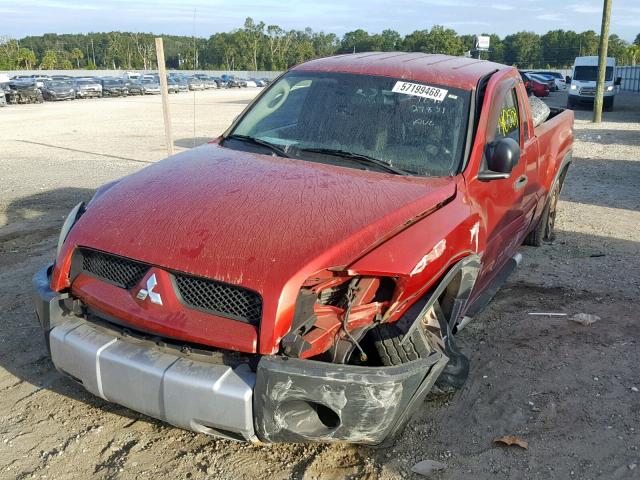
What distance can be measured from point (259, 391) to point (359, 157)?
1753 millimetres

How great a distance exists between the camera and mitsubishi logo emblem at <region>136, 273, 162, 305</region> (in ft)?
9.20

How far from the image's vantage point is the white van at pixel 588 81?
28503 millimetres

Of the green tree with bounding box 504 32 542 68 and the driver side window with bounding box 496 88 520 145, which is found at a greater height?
the green tree with bounding box 504 32 542 68

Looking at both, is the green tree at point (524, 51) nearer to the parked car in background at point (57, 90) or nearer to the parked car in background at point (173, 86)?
the parked car in background at point (173, 86)

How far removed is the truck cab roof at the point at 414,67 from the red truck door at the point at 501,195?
8.3 inches

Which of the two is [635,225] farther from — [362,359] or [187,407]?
[187,407]

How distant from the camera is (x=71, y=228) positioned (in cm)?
336

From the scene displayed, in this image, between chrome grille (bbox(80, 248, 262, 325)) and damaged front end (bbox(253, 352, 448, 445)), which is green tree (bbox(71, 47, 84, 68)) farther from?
damaged front end (bbox(253, 352, 448, 445))

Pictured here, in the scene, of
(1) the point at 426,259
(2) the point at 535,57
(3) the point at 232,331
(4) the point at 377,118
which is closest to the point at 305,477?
(3) the point at 232,331

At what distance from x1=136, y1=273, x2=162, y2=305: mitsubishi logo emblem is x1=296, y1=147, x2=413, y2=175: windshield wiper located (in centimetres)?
150

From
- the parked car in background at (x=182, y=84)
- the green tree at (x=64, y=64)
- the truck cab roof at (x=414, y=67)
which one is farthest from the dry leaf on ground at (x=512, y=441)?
the green tree at (x=64, y=64)

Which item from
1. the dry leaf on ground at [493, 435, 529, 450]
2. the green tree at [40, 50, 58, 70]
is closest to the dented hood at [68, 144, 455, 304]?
the dry leaf on ground at [493, 435, 529, 450]

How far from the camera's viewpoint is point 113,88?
47.9 m

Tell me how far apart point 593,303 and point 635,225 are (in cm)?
299
